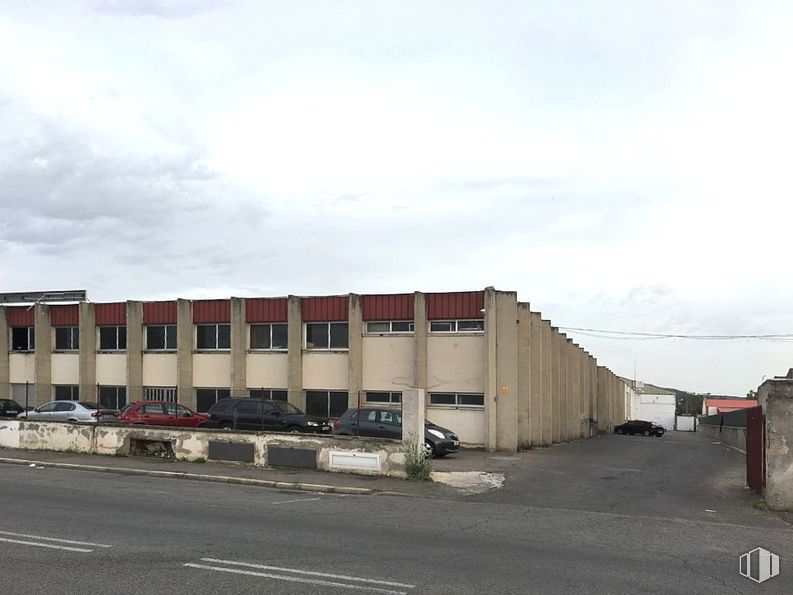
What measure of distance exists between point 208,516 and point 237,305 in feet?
66.9

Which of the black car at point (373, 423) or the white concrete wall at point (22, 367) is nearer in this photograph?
the black car at point (373, 423)

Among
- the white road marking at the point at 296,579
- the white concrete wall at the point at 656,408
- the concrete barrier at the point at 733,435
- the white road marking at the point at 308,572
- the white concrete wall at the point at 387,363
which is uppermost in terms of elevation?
the white concrete wall at the point at 387,363

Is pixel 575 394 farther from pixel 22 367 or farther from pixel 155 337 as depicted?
pixel 22 367

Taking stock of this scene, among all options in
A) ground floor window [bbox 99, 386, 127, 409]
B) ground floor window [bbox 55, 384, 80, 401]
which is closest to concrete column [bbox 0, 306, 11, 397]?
ground floor window [bbox 55, 384, 80, 401]

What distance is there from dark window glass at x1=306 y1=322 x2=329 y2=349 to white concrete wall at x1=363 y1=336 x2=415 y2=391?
1.89 metres

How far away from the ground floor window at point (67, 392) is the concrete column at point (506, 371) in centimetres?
2134

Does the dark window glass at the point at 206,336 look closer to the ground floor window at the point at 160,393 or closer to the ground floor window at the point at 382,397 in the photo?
the ground floor window at the point at 160,393

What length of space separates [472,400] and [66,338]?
2143 centimetres

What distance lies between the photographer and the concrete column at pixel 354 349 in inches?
1147

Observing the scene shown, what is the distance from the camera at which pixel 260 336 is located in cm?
3186

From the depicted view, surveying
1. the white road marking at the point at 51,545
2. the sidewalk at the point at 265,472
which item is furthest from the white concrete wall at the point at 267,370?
the white road marking at the point at 51,545

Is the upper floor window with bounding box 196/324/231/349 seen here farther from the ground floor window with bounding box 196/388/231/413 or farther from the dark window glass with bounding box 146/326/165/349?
the dark window glass with bounding box 146/326/165/349

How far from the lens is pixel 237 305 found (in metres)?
31.7

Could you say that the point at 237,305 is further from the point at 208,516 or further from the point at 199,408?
the point at 208,516
